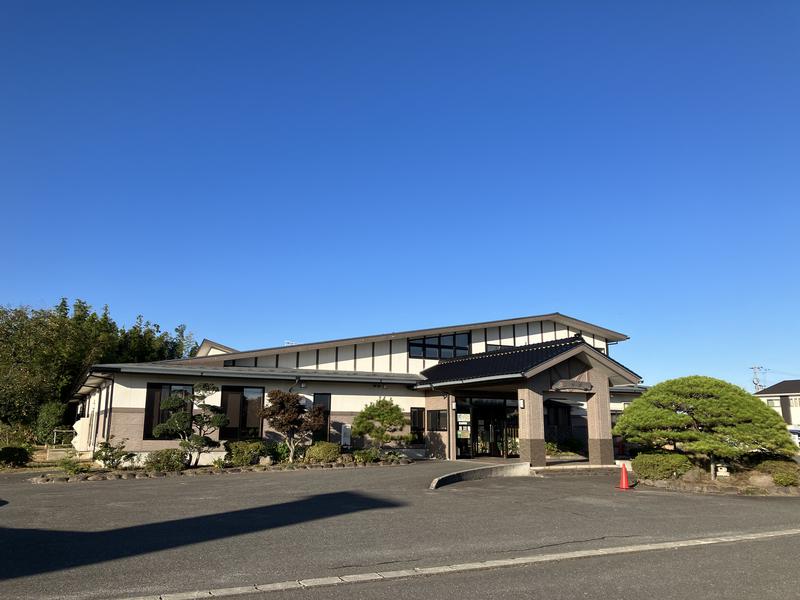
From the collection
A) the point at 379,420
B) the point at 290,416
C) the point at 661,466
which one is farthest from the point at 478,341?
the point at 661,466

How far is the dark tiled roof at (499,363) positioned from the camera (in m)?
20.2

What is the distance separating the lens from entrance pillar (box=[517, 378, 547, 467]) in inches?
763

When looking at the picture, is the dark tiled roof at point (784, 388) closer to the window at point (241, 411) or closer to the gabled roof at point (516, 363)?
the gabled roof at point (516, 363)

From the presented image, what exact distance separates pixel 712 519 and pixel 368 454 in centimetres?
1148

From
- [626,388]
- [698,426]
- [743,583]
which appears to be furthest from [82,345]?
[743,583]

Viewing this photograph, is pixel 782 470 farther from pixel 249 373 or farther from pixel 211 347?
pixel 211 347

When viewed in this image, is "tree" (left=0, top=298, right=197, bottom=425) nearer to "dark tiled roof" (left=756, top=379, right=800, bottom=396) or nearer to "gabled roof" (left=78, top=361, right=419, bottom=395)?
"gabled roof" (left=78, top=361, right=419, bottom=395)

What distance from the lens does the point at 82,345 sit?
3788cm

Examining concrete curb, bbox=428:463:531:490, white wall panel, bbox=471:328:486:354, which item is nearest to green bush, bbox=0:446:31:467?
concrete curb, bbox=428:463:531:490

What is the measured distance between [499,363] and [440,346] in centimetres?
598

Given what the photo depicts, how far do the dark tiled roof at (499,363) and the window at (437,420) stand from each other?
1.47 metres

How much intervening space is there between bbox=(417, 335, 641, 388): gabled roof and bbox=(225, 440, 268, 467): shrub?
717 cm

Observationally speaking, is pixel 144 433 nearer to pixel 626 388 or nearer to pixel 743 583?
pixel 743 583

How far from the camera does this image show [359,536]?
855 cm
